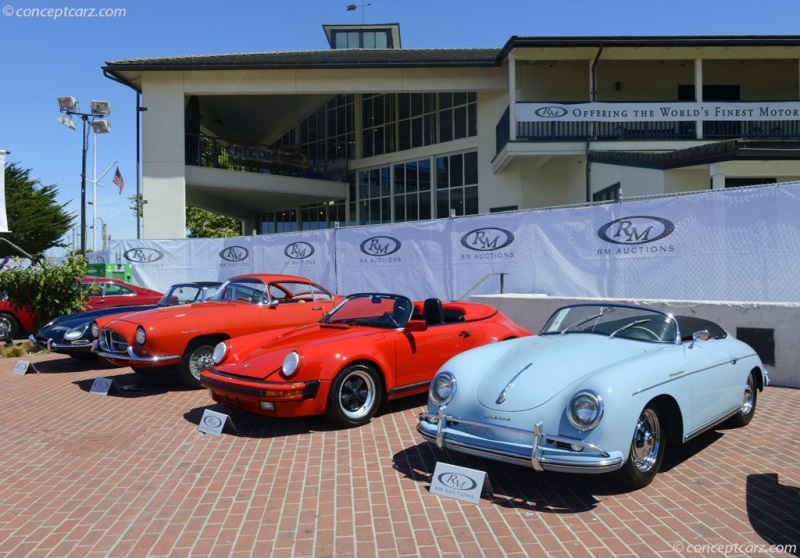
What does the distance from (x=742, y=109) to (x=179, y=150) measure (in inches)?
729

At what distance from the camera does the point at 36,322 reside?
38.9 ft

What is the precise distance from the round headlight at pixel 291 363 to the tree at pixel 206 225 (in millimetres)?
37030

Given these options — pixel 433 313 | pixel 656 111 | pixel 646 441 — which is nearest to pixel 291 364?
pixel 433 313

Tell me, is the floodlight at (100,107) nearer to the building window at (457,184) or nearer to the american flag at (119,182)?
the american flag at (119,182)

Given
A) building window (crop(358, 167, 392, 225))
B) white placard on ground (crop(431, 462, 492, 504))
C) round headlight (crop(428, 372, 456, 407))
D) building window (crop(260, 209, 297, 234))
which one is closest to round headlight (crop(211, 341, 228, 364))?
round headlight (crop(428, 372, 456, 407))

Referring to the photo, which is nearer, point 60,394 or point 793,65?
point 60,394

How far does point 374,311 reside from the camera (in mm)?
6570

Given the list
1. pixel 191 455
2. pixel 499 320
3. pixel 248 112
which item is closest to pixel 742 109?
pixel 499 320

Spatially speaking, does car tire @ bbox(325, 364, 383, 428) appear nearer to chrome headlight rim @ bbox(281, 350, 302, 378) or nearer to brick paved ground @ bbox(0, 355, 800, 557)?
brick paved ground @ bbox(0, 355, 800, 557)

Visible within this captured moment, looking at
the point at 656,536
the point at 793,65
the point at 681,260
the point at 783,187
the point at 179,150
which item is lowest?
the point at 656,536

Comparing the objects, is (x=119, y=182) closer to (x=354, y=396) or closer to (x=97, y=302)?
(x=97, y=302)

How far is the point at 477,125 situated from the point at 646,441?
1944cm

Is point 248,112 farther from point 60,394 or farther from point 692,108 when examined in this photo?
point 60,394

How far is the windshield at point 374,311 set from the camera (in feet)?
20.6
